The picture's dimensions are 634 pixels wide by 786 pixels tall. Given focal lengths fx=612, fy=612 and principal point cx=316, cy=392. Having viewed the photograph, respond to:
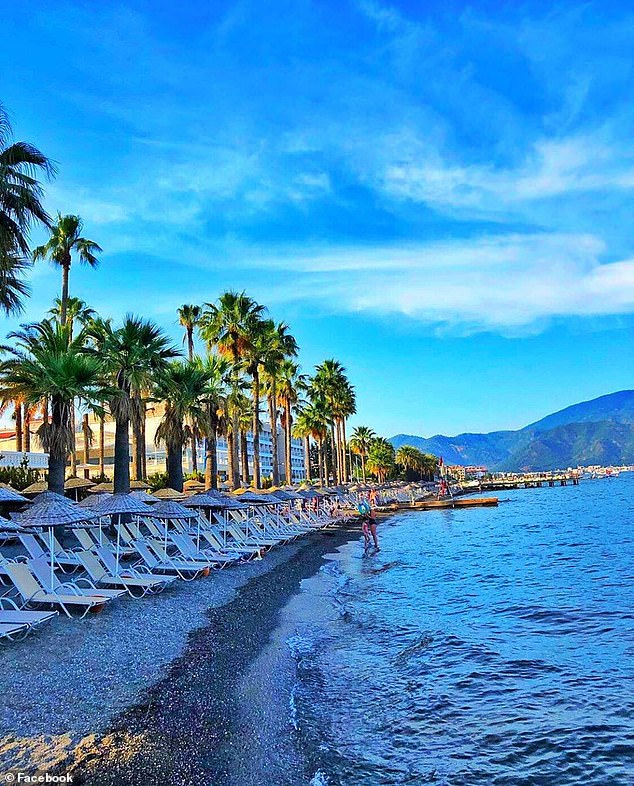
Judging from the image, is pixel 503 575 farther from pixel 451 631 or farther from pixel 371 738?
pixel 371 738

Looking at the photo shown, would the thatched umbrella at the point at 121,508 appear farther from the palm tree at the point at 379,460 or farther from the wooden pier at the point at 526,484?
the wooden pier at the point at 526,484

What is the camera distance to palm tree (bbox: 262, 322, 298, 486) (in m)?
41.8

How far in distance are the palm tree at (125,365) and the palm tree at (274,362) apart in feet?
52.8

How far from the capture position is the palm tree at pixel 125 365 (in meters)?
23.2

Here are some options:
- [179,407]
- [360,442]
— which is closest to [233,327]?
[179,407]

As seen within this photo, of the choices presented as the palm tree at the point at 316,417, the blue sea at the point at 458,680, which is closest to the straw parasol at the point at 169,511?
the blue sea at the point at 458,680

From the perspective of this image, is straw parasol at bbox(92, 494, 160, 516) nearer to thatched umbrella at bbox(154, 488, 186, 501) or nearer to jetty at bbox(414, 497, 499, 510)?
thatched umbrella at bbox(154, 488, 186, 501)

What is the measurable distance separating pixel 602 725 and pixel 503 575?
13044 millimetres

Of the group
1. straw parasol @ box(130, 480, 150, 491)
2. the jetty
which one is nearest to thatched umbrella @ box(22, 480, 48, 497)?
straw parasol @ box(130, 480, 150, 491)

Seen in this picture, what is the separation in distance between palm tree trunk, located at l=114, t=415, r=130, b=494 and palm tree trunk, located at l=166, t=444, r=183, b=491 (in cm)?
603

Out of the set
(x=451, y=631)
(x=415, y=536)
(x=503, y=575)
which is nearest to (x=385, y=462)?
(x=415, y=536)

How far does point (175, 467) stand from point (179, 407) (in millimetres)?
3412

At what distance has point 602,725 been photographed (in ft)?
23.4

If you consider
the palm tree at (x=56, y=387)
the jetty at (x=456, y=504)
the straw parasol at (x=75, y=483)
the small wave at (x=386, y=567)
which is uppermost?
the palm tree at (x=56, y=387)
